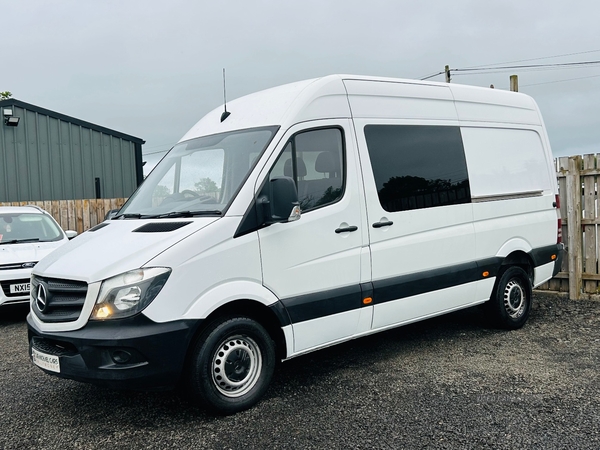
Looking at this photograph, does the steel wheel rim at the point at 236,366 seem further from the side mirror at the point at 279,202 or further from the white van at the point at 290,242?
the side mirror at the point at 279,202

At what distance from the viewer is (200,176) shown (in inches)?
192


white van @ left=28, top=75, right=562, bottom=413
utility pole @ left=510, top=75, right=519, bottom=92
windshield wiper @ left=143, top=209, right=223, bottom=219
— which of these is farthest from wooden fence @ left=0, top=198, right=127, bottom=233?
utility pole @ left=510, top=75, right=519, bottom=92

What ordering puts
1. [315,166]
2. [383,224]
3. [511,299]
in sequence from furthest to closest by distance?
[511,299], [383,224], [315,166]

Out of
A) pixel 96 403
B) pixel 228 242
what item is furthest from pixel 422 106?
pixel 96 403

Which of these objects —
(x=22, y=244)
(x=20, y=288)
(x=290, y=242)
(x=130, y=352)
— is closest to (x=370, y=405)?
(x=290, y=242)

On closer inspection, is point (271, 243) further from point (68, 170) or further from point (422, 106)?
point (68, 170)

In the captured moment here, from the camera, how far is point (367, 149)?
5203 millimetres

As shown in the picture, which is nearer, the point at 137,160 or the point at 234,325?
the point at 234,325

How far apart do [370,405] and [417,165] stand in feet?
7.92

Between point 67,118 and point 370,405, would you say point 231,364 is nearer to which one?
point 370,405

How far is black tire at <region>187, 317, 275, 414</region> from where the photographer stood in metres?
4.07

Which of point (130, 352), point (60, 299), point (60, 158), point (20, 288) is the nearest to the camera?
point (130, 352)

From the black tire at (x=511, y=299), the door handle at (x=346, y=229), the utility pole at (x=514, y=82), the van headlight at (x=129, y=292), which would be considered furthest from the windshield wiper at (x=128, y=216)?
the utility pole at (x=514, y=82)

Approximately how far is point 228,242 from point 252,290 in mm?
409
